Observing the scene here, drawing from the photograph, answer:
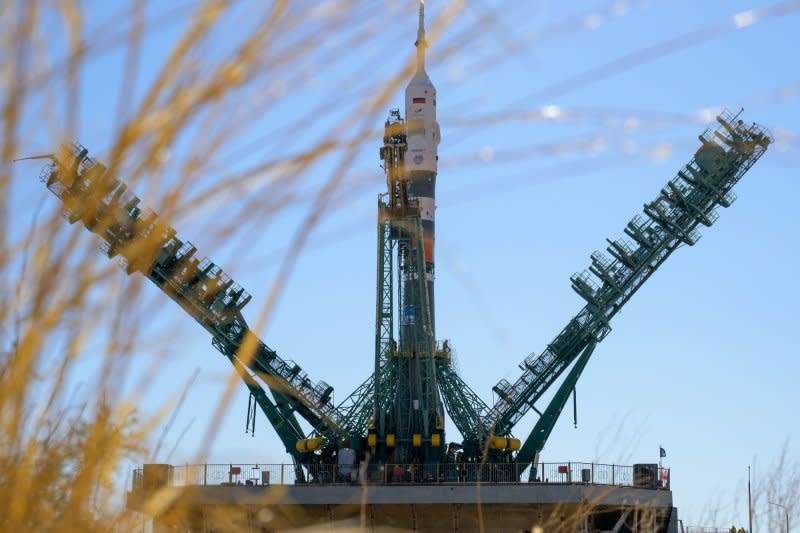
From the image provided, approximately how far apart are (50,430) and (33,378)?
0.47 metres

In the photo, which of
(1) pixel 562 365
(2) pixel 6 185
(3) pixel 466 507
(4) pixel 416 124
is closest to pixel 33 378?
(2) pixel 6 185

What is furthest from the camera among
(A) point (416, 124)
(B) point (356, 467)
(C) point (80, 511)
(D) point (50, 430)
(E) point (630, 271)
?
(E) point (630, 271)

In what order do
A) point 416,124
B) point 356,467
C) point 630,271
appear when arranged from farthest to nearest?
point 630,271, point 356,467, point 416,124

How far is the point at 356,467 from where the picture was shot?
3684 centimetres

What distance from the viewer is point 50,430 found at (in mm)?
3277

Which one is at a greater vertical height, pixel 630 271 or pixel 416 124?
pixel 630 271

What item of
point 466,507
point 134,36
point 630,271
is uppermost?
point 630,271

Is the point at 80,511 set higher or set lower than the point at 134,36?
lower

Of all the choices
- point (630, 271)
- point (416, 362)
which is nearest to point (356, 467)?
point (416, 362)

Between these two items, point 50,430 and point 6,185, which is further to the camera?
point 50,430

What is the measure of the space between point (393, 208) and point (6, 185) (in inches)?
1349

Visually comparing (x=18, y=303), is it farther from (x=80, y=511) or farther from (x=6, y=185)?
(x=80, y=511)

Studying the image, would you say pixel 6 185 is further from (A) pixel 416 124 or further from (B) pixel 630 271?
(B) pixel 630 271

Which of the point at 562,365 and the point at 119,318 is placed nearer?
the point at 119,318
